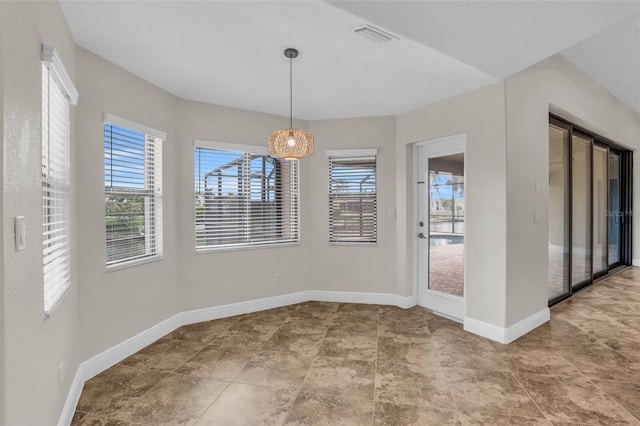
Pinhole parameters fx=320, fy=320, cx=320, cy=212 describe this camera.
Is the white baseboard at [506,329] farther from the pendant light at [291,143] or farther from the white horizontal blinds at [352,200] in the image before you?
the pendant light at [291,143]

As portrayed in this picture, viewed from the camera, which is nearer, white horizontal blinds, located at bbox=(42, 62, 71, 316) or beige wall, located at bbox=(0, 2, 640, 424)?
beige wall, located at bbox=(0, 2, 640, 424)

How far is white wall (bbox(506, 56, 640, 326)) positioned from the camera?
3107 mm

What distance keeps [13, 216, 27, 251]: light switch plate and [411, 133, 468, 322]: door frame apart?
3519mm

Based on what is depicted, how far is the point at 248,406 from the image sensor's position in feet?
7.11

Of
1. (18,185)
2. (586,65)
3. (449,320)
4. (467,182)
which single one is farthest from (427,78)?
(18,185)

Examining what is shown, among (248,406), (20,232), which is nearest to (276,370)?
(248,406)

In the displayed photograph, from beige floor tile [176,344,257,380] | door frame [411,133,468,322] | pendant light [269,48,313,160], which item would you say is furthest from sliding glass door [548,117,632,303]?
beige floor tile [176,344,257,380]

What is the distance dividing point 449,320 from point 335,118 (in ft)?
9.62

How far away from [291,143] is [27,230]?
1.87 meters

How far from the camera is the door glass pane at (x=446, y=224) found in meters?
3.70

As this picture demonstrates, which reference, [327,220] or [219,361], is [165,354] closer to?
[219,361]

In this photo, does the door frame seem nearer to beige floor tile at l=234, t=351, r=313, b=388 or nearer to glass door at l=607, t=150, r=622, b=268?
beige floor tile at l=234, t=351, r=313, b=388

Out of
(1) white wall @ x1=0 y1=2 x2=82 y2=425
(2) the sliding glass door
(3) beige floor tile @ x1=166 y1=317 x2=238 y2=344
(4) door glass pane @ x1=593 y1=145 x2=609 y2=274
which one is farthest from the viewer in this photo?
(4) door glass pane @ x1=593 y1=145 x2=609 y2=274

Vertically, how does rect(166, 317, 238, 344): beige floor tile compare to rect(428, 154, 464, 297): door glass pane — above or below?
below
